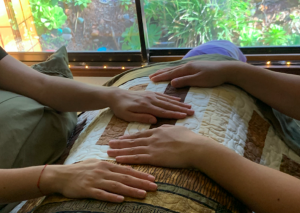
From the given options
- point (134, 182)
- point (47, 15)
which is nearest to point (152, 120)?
point (134, 182)

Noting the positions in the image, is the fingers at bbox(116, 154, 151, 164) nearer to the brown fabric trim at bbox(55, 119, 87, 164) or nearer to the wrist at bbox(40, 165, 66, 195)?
the wrist at bbox(40, 165, 66, 195)

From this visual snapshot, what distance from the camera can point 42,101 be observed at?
964 millimetres

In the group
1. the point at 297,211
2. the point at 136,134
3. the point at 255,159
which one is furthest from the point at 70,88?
the point at 297,211

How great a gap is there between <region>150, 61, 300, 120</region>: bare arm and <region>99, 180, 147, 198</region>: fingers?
17.5 inches

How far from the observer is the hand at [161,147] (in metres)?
0.68

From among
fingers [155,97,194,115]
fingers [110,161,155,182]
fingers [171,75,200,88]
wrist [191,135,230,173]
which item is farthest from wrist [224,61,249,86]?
fingers [110,161,155,182]

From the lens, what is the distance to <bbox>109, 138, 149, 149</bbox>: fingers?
2.42ft

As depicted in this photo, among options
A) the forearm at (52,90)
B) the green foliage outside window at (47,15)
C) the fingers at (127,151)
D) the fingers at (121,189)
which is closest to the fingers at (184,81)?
the forearm at (52,90)

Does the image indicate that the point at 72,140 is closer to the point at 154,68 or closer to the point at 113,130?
the point at 113,130

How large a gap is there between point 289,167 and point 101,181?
55 centimetres

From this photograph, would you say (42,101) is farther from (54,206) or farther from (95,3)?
(95,3)

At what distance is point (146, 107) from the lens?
0.85 metres

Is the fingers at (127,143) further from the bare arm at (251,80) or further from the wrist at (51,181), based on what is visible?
the bare arm at (251,80)

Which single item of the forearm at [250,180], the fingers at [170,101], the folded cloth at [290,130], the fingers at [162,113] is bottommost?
the folded cloth at [290,130]
